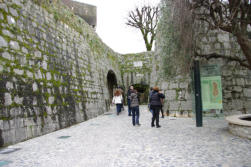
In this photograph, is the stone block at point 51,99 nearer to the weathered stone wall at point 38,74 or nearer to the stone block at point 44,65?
the weathered stone wall at point 38,74

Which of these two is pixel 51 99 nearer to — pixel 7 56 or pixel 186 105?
pixel 7 56

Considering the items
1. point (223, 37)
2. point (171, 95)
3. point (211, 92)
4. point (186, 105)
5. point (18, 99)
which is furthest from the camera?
point (171, 95)

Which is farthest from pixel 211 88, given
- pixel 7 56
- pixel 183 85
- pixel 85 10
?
pixel 85 10

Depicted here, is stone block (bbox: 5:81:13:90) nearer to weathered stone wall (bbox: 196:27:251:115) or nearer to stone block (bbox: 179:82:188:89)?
weathered stone wall (bbox: 196:27:251:115)

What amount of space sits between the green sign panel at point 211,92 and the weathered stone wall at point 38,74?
4.81m

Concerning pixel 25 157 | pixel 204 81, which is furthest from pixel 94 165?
pixel 204 81

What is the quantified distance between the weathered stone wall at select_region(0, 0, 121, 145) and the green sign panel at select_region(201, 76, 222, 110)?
4.81 metres

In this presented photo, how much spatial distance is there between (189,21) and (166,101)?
475cm

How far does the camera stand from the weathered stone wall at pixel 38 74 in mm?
4848

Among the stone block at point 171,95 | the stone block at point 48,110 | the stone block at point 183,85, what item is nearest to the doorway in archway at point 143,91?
the stone block at point 171,95

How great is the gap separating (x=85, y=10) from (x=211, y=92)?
1426 cm

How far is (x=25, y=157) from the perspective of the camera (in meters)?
3.73

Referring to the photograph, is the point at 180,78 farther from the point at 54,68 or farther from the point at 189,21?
the point at 54,68

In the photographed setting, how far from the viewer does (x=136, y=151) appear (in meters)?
3.97
